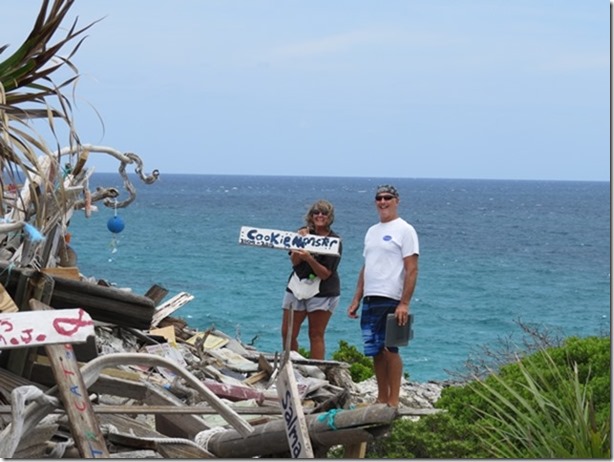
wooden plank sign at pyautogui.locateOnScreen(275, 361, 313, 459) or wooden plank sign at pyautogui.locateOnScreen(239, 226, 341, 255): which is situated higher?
wooden plank sign at pyautogui.locateOnScreen(239, 226, 341, 255)

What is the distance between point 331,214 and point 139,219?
3434 inches

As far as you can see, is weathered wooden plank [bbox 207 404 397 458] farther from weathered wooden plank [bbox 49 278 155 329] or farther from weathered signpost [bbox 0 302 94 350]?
weathered wooden plank [bbox 49 278 155 329]

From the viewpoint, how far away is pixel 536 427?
6293 mm

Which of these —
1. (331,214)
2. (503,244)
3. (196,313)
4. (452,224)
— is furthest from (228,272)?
(331,214)

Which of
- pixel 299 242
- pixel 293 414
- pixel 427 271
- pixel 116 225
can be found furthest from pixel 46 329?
pixel 427 271

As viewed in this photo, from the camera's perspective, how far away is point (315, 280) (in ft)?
29.6

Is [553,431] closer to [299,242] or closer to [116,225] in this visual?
[299,242]

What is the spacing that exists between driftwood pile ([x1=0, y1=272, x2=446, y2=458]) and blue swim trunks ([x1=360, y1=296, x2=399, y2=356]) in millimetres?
455

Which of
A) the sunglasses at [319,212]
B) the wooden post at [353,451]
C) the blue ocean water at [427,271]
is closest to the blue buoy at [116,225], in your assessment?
the sunglasses at [319,212]

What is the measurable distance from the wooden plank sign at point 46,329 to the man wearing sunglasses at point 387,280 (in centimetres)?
324

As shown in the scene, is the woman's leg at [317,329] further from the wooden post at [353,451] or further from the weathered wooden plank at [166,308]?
the wooden post at [353,451]

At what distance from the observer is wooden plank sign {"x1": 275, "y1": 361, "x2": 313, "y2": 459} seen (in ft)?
16.1

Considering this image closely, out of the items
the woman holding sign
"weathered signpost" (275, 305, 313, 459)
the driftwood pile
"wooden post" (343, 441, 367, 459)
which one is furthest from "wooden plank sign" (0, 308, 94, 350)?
the woman holding sign

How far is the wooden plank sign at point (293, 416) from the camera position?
4.92 m
